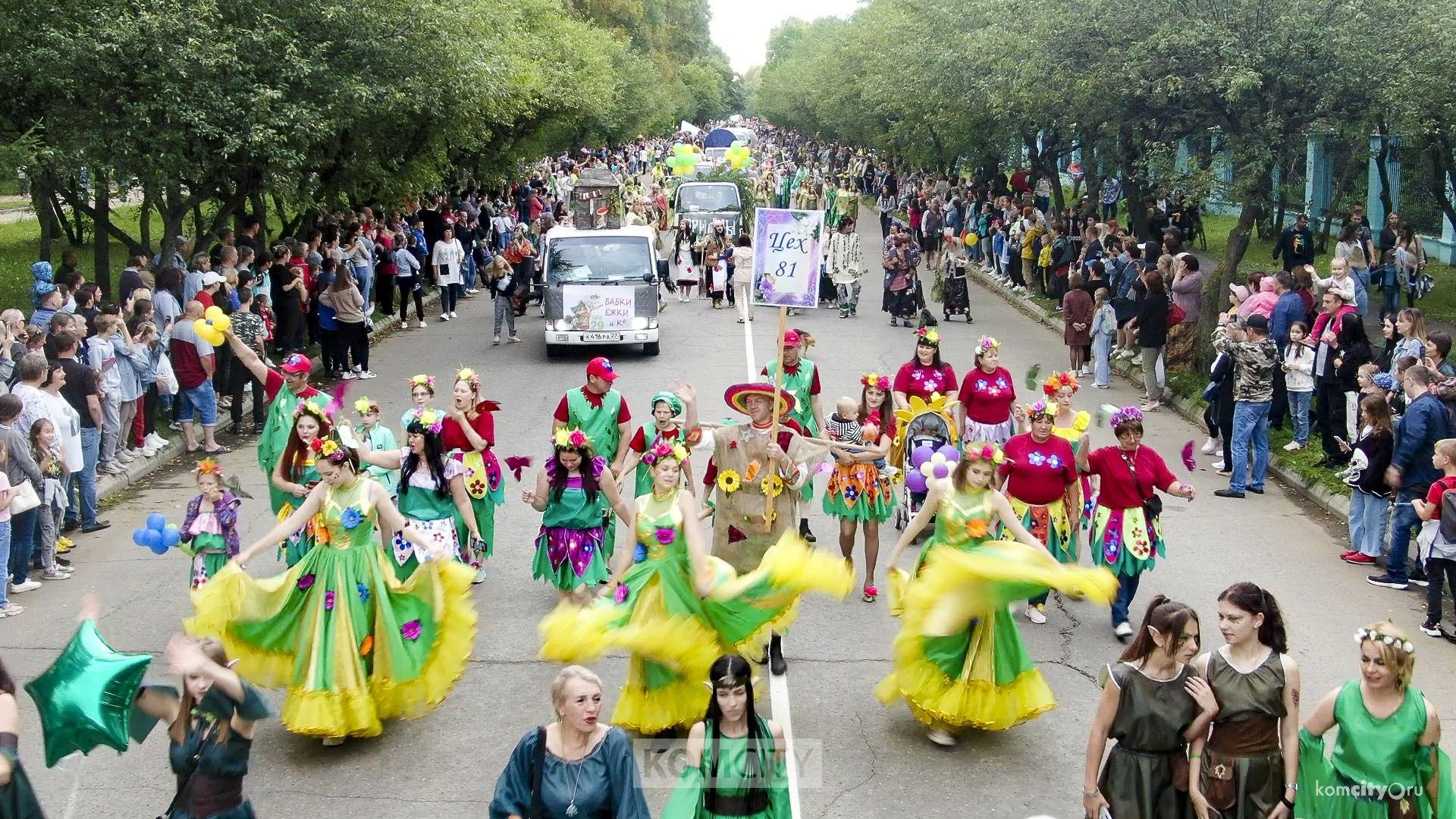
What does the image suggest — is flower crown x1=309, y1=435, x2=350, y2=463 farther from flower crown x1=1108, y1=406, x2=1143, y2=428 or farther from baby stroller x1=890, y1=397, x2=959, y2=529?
flower crown x1=1108, y1=406, x2=1143, y2=428

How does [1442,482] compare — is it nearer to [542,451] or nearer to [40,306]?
[542,451]

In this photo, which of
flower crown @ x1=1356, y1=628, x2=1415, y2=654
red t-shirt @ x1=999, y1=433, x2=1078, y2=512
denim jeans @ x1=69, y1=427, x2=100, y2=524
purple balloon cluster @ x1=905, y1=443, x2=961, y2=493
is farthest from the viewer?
denim jeans @ x1=69, y1=427, x2=100, y2=524

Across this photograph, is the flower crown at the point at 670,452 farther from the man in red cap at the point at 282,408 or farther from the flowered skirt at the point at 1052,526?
the man in red cap at the point at 282,408

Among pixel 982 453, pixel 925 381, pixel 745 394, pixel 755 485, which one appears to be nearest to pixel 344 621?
pixel 755 485

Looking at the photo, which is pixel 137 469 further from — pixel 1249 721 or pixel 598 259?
pixel 1249 721

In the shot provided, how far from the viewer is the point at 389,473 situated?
10688mm

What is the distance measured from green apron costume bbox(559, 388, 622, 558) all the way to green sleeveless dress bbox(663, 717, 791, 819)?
5490 millimetres

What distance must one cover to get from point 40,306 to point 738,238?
14681mm

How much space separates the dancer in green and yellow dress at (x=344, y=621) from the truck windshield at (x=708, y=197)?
90.4 feet

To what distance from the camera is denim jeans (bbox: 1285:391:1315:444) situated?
15.0m

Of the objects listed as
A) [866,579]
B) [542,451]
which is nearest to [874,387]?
[866,579]

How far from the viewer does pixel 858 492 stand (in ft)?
34.9

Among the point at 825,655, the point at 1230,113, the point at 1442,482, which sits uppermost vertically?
the point at 1230,113

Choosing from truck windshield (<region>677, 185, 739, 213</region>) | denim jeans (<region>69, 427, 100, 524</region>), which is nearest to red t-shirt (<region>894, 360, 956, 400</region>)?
denim jeans (<region>69, 427, 100, 524</region>)
